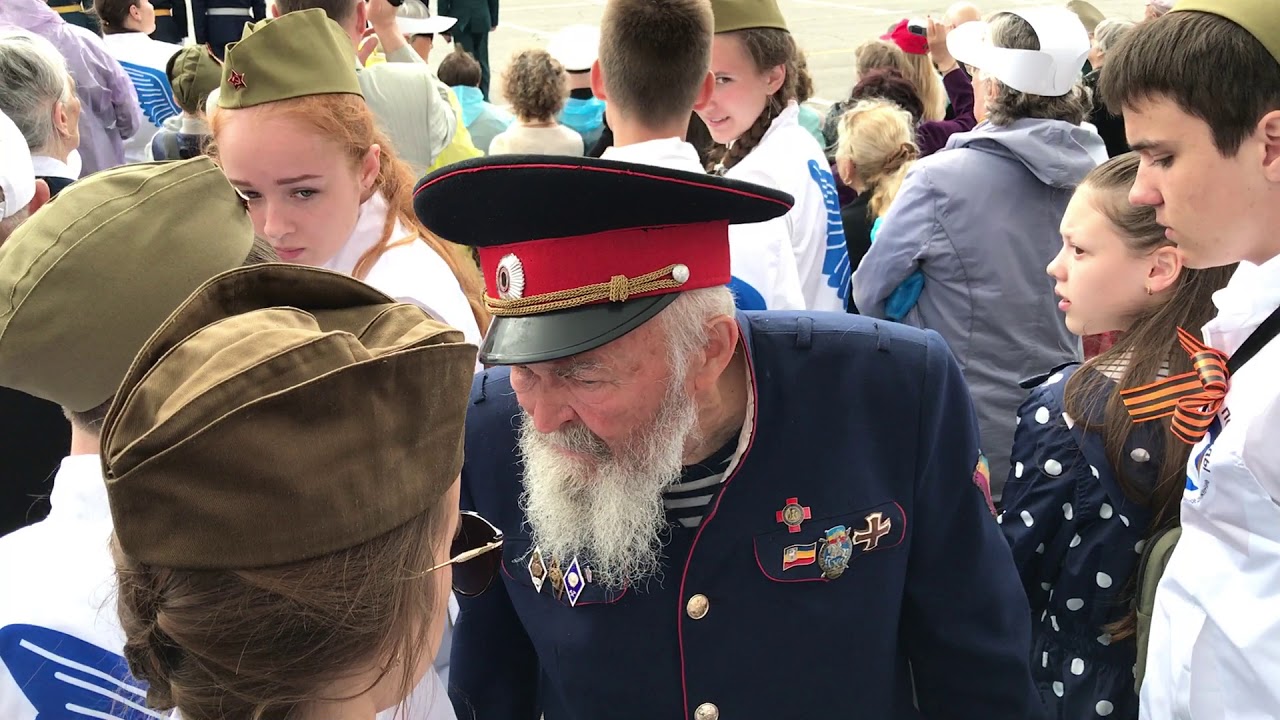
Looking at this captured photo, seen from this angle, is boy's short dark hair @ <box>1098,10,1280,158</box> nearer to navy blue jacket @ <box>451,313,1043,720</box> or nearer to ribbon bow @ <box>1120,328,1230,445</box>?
ribbon bow @ <box>1120,328,1230,445</box>

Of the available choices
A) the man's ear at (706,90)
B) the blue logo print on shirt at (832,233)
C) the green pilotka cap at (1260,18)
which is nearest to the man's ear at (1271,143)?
the green pilotka cap at (1260,18)

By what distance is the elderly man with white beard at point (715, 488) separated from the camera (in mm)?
1824

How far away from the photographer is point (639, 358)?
6.10 feet

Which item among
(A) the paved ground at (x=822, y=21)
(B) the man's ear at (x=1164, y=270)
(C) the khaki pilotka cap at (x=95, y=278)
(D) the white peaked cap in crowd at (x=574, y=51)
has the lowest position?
(A) the paved ground at (x=822, y=21)

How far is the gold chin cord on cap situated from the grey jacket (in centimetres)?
203

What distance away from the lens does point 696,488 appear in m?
2.01

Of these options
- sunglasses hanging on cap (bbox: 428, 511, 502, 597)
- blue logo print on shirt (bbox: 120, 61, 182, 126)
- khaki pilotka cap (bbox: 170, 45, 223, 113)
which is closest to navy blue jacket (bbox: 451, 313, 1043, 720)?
sunglasses hanging on cap (bbox: 428, 511, 502, 597)

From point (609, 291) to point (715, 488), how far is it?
444 mm

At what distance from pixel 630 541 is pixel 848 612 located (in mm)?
414

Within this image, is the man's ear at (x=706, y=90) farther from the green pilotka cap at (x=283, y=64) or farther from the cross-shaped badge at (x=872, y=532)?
the cross-shaped badge at (x=872, y=532)

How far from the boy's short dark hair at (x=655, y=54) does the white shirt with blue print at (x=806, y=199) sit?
23.1 inches

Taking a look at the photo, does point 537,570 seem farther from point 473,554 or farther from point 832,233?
point 832,233

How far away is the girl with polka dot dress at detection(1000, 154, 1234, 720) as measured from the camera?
2525 mm

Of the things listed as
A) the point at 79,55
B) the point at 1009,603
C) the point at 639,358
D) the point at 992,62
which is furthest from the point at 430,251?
the point at 79,55
